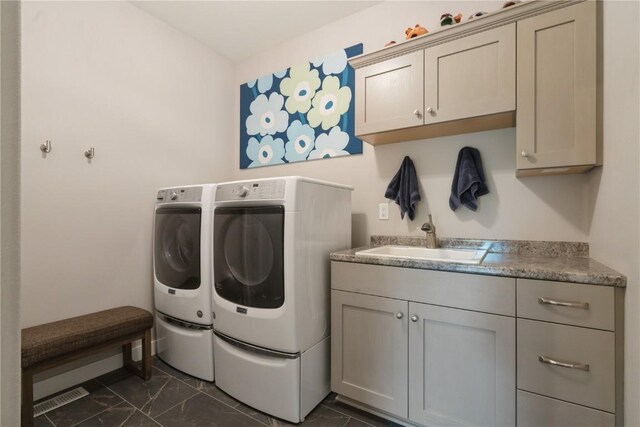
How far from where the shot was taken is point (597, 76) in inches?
51.8

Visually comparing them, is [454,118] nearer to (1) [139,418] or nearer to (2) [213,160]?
(2) [213,160]

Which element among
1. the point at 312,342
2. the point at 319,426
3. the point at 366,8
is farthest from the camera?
the point at 366,8

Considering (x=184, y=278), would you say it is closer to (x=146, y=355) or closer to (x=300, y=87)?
(x=146, y=355)

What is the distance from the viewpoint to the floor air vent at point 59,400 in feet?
5.53

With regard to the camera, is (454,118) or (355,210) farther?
(355,210)

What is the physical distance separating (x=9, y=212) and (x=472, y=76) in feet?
5.96

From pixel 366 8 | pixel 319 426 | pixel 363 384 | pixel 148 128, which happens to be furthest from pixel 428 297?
pixel 148 128

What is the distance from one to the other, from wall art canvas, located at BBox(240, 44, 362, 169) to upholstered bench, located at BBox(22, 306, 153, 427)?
5.36 feet

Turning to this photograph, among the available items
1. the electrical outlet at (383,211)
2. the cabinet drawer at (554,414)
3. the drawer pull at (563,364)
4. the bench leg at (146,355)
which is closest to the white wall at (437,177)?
the electrical outlet at (383,211)

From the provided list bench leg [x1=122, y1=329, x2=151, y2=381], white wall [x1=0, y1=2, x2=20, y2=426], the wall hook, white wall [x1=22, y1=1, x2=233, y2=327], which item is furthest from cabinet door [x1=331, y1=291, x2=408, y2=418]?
the wall hook

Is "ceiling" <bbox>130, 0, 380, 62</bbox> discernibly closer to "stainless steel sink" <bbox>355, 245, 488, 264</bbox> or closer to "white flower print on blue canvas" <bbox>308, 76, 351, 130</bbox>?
"white flower print on blue canvas" <bbox>308, 76, 351, 130</bbox>

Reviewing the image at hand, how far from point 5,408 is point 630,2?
195 cm

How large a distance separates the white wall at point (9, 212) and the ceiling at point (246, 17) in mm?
2234

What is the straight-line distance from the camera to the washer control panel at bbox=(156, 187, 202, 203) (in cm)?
201
